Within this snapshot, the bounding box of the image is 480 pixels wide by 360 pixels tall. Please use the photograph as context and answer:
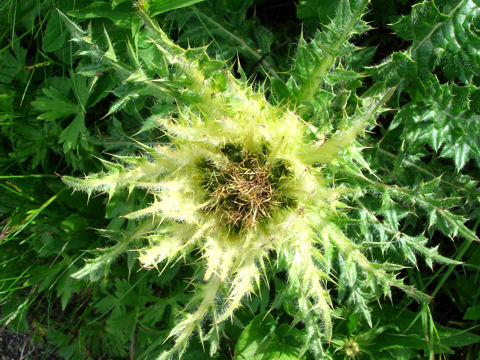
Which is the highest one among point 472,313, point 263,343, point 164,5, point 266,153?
point 164,5

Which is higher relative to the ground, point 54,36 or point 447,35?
point 447,35

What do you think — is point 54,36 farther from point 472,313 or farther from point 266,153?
point 472,313

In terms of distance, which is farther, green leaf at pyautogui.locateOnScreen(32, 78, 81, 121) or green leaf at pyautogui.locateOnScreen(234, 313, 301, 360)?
green leaf at pyautogui.locateOnScreen(32, 78, 81, 121)

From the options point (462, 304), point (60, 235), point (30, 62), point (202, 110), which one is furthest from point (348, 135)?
point (30, 62)

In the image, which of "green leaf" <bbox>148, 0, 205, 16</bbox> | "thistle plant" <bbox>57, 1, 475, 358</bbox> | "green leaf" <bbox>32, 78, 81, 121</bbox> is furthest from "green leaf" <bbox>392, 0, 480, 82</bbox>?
"green leaf" <bbox>32, 78, 81, 121</bbox>

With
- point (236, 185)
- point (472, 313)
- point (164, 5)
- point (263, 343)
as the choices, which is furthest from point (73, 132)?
point (472, 313)

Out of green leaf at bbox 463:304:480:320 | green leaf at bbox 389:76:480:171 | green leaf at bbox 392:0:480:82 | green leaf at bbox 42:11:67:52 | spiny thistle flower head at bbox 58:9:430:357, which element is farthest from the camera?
green leaf at bbox 463:304:480:320

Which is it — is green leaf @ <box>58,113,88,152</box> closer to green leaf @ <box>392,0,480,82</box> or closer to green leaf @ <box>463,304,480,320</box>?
green leaf @ <box>392,0,480,82</box>

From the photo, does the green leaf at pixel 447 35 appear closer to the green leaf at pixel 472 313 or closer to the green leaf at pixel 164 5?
the green leaf at pixel 164 5
